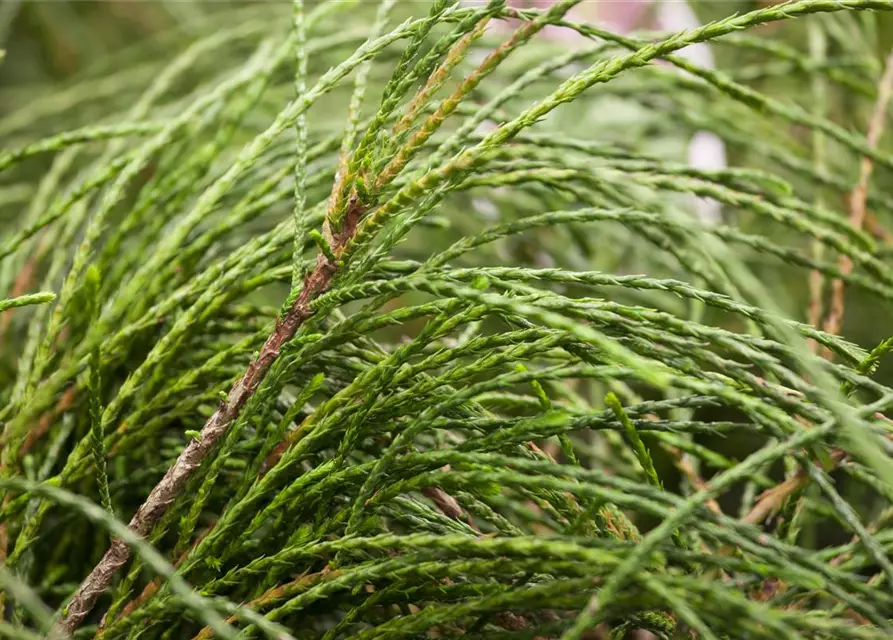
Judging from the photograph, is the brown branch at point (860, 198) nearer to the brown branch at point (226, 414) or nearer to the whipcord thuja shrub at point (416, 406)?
the whipcord thuja shrub at point (416, 406)

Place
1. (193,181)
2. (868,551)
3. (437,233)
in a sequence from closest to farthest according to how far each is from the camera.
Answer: (868,551), (193,181), (437,233)

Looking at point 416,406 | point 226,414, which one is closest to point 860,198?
point 416,406

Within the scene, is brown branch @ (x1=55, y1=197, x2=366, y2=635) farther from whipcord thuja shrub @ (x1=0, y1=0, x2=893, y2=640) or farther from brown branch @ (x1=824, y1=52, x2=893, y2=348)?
brown branch @ (x1=824, y1=52, x2=893, y2=348)

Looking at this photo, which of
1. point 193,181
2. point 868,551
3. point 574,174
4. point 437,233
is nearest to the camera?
point 868,551

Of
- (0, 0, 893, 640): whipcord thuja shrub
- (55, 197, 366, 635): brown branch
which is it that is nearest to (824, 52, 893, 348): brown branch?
(0, 0, 893, 640): whipcord thuja shrub

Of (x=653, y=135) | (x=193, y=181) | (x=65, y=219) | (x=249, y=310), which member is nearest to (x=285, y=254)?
(x=249, y=310)

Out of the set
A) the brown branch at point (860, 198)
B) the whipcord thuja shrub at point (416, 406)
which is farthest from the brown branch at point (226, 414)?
the brown branch at point (860, 198)

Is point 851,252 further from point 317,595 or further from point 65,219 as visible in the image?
point 65,219
